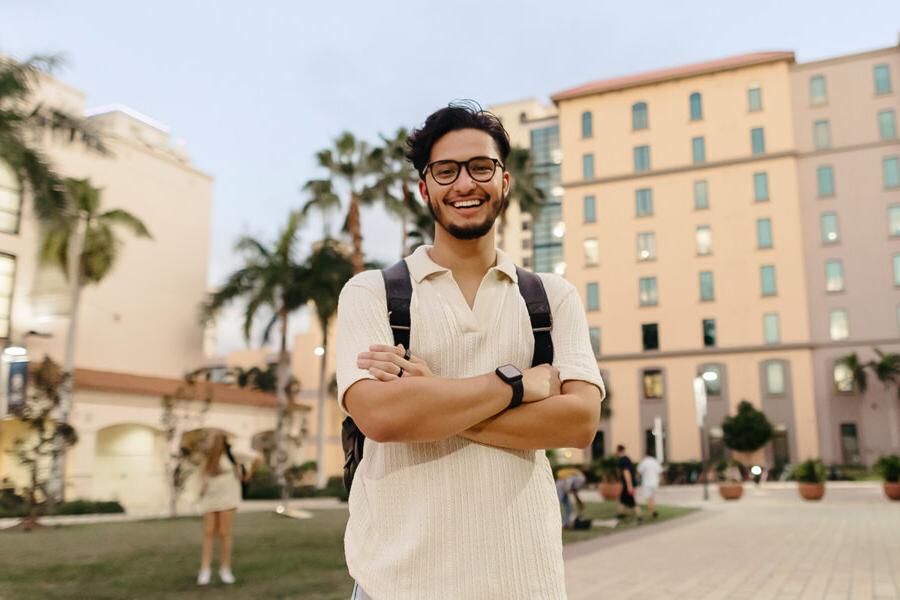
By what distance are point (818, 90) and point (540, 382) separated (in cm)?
6197

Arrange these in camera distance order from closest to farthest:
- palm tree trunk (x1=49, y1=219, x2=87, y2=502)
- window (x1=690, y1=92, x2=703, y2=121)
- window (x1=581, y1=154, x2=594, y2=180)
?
palm tree trunk (x1=49, y1=219, x2=87, y2=502) → window (x1=690, y1=92, x2=703, y2=121) → window (x1=581, y1=154, x2=594, y2=180)

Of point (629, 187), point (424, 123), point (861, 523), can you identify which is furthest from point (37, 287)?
point (629, 187)

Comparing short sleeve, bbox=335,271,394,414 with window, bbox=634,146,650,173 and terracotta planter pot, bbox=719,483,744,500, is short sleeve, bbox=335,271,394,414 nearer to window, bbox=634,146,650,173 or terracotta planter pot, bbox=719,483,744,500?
terracotta planter pot, bbox=719,483,744,500

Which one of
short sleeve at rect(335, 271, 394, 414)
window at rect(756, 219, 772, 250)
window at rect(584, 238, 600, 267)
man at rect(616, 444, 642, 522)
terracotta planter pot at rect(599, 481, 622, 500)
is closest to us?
short sleeve at rect(335, 271, 394, 414)

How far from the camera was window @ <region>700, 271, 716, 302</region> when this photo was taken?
5666 centimetres

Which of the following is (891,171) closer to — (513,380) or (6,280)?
(6,280)

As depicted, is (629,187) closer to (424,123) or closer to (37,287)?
(37,287)

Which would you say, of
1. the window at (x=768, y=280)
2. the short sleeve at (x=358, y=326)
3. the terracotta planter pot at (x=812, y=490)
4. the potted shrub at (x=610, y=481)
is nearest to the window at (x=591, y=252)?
the window at (x=768, y=280)

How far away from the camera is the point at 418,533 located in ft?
5.98

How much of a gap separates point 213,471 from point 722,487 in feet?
82.1

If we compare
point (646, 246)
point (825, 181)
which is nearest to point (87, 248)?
point (646, 246)

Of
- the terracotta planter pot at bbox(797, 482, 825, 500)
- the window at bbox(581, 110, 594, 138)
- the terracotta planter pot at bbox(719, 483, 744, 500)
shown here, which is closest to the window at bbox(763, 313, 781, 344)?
the window at bbox(581, 110, 594, 138)

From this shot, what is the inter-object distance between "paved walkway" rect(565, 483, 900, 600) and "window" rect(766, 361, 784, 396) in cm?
3400

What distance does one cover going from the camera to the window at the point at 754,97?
5734cm
